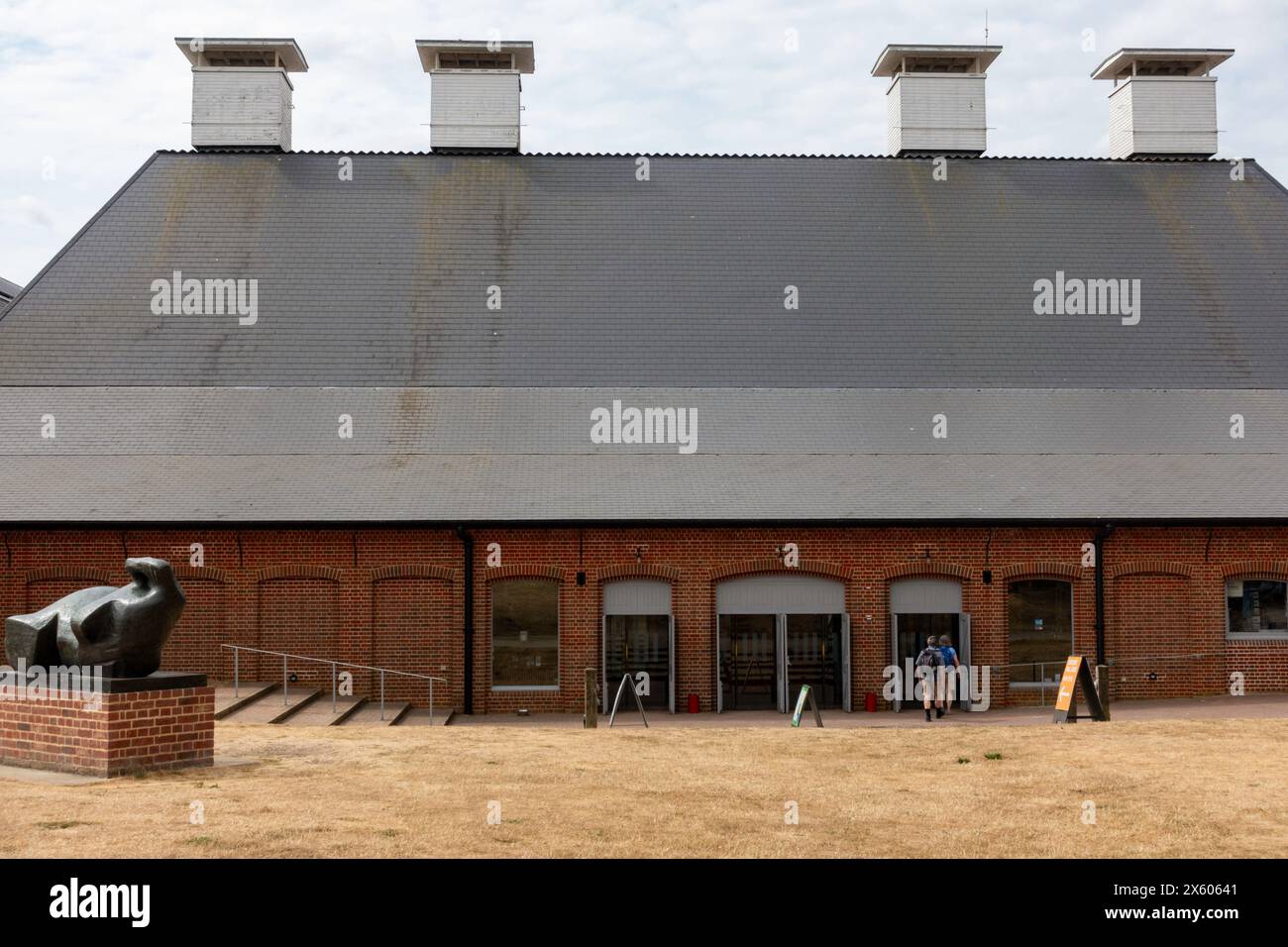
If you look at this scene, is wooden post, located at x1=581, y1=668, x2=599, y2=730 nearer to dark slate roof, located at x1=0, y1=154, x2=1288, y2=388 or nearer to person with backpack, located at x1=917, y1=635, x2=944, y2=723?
person with backpack, located at x1=917, y1=635, x2=944, y2=723

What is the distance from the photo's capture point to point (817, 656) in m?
21.8

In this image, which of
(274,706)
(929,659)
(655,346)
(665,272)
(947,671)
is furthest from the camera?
(665,272)

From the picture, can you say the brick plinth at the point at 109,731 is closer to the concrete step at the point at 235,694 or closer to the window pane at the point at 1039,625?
the concrete step at the point at 235,694

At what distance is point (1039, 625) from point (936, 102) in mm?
13660

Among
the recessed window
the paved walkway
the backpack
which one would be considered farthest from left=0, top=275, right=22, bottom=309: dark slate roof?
the recessed window

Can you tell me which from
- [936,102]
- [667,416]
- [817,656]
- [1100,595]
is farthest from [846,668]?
[936,102]

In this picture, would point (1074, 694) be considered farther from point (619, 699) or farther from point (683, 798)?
point (683, 798)

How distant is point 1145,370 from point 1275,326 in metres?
3.16

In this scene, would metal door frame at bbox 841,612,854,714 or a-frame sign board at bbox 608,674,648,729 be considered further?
metal door frame at bbox 841,612,854,714

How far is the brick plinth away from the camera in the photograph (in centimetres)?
1142

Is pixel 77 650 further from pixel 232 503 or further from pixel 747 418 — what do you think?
pixel 747 418

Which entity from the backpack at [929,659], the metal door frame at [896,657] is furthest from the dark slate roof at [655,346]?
the backpack at [929,659]

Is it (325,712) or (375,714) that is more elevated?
(325,712)

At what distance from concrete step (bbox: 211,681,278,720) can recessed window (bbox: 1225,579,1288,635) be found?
16121 mm
